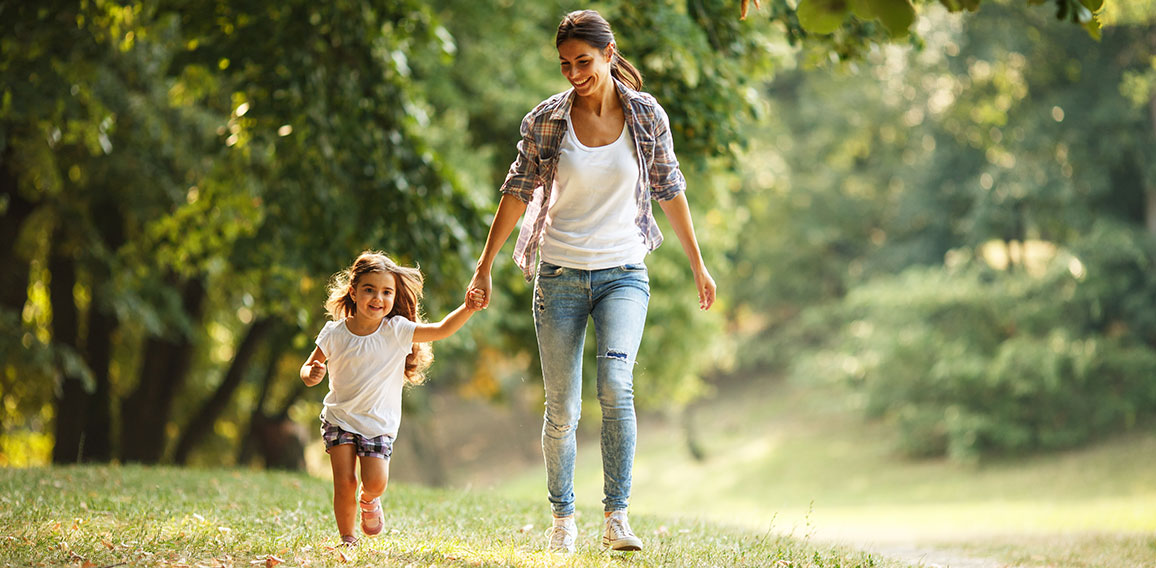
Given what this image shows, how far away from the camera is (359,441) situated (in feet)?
15.5

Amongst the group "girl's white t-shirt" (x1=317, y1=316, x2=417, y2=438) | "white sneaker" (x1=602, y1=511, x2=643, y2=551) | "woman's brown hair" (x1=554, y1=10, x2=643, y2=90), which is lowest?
"white sneaker" (x1=602, y1=511, x2=643, y2=551)

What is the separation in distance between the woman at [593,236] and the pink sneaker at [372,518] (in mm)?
767

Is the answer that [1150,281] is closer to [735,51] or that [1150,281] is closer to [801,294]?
[801,294]

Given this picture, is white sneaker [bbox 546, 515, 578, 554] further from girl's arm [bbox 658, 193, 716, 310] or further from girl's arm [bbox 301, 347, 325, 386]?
girl's arm [bbox 301, 347, 325, 386]

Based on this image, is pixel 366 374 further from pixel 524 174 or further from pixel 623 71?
pixel 623 71

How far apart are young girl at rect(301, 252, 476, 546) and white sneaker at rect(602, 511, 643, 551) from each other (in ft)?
3.18

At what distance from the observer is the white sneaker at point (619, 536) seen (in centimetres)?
451

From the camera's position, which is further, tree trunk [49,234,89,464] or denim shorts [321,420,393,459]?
tree trunk [49,234,89,464]

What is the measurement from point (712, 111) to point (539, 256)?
3395mm

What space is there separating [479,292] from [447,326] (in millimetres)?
198

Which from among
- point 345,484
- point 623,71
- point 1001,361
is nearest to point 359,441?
point 345,484

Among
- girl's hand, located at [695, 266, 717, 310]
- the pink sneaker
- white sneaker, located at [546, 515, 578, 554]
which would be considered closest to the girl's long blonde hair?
the pink sneaker

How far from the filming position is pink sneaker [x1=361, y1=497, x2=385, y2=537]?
15.8ft

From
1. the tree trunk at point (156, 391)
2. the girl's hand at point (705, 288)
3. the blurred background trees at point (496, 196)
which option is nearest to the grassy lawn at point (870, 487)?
the blurred background trees at point (496, 196)
